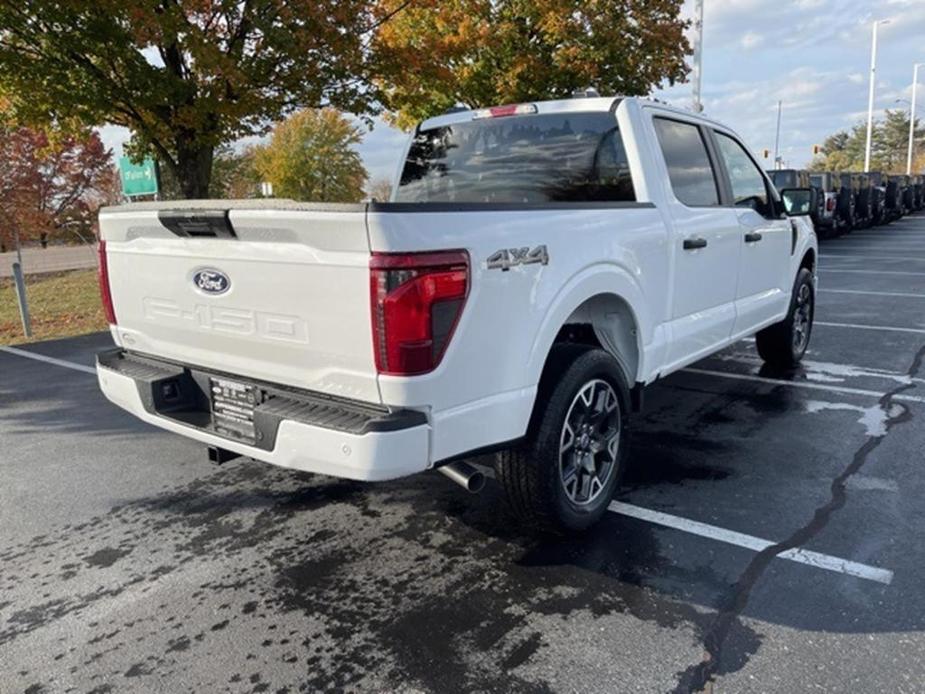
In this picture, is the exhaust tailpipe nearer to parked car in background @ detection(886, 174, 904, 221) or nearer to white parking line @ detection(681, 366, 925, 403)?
white parking line @ detection(681, 366, 925, 403)

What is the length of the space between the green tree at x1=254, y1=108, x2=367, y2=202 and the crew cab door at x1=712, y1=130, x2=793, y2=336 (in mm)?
41333

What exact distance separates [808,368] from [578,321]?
3.99m

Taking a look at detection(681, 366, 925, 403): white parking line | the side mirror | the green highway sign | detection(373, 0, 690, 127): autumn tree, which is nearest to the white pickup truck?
the side mirror

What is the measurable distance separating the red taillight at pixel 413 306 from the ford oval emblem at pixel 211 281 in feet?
2.67

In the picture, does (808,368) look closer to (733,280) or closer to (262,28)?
(733,280)

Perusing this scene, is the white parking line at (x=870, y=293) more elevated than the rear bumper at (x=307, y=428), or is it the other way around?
the rear bumper at (x=307, y=428)

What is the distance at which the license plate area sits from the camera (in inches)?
117

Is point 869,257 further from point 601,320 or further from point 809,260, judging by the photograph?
point 601,320

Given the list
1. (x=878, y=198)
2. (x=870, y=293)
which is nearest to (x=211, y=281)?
(x=870, y=293)

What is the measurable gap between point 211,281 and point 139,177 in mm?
9594

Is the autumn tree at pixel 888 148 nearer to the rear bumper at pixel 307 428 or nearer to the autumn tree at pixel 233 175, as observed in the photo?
the autumn tree at pixel 233 175

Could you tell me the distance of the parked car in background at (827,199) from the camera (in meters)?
19.7

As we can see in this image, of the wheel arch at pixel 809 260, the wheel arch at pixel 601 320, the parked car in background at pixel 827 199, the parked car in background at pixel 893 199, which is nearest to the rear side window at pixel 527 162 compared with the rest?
the wheel arch at pixel 601 320

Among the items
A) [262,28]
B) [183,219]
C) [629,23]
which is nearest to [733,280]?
[183,219]
